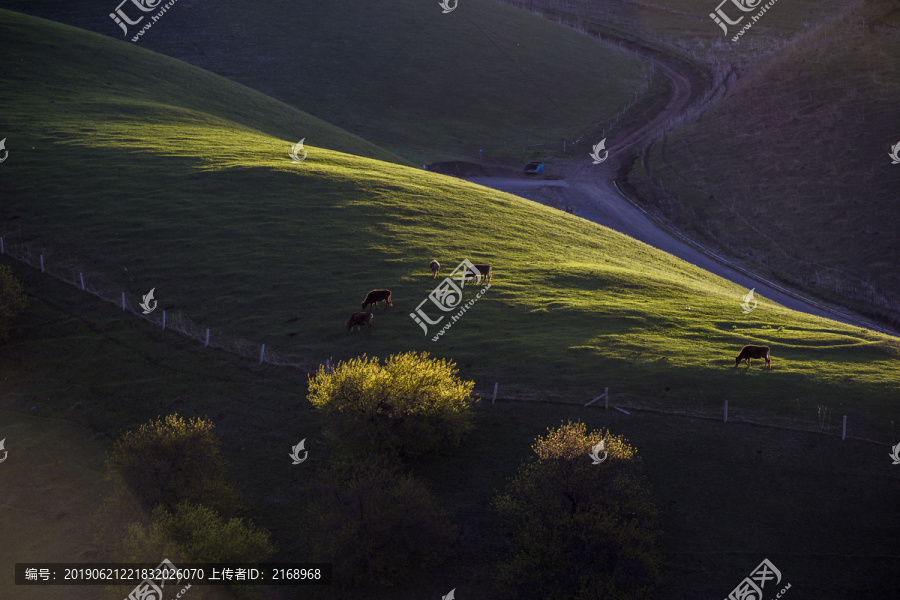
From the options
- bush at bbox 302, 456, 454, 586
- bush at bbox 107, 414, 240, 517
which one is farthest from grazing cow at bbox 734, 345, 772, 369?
bush at bbox 107, 414, 240, 517

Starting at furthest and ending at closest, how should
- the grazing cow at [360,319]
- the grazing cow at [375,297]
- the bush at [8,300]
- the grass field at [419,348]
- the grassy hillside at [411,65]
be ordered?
1. the grassy hillside at [411,65]
2. the bush at [8,300]
3. the grazing cow at [375,297]
4. the grazing cow at [360,319]
5. the grass field at [419,348]

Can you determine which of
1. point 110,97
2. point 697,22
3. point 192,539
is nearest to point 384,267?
point 192,539

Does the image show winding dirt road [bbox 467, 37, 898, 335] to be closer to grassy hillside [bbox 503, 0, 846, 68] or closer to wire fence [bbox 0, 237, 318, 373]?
grassy hillside [bbox 503, 0, 846, 68]

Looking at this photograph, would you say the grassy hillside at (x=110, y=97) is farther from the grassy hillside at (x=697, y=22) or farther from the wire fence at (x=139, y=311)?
the grassy hillside at (x=697, y=22)

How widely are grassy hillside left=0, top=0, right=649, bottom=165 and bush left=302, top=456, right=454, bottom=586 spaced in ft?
276

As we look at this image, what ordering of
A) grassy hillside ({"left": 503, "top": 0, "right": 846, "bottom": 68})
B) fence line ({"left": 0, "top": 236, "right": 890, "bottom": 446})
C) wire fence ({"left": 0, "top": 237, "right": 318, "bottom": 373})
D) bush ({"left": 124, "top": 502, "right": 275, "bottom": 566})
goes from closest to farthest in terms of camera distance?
bush ({"left": 124, "top": 502, "right": 275, "bottom": 566}) < fence line ({"left": 0, "top": 236, "right": 890, "bottom": 446}) < wire fence ({"left": 0, "top": 237, "right": 318, "bottom": 373}) < grassy hillside ({"left": 503, "top": 0, "right": 846, "bottom": 68})

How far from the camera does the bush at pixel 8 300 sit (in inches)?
1463

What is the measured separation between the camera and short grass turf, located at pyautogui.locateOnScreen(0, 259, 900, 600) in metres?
22.3

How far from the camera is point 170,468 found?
917 inches

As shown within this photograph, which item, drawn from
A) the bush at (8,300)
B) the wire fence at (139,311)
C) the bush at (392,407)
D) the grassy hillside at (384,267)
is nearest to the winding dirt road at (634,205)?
the grassy hillside at (384,267)

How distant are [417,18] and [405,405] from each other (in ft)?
410

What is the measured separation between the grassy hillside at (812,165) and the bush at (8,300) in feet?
214

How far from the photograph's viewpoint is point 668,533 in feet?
77.4

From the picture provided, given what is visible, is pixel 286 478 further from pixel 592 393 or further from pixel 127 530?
pixel 592 393
